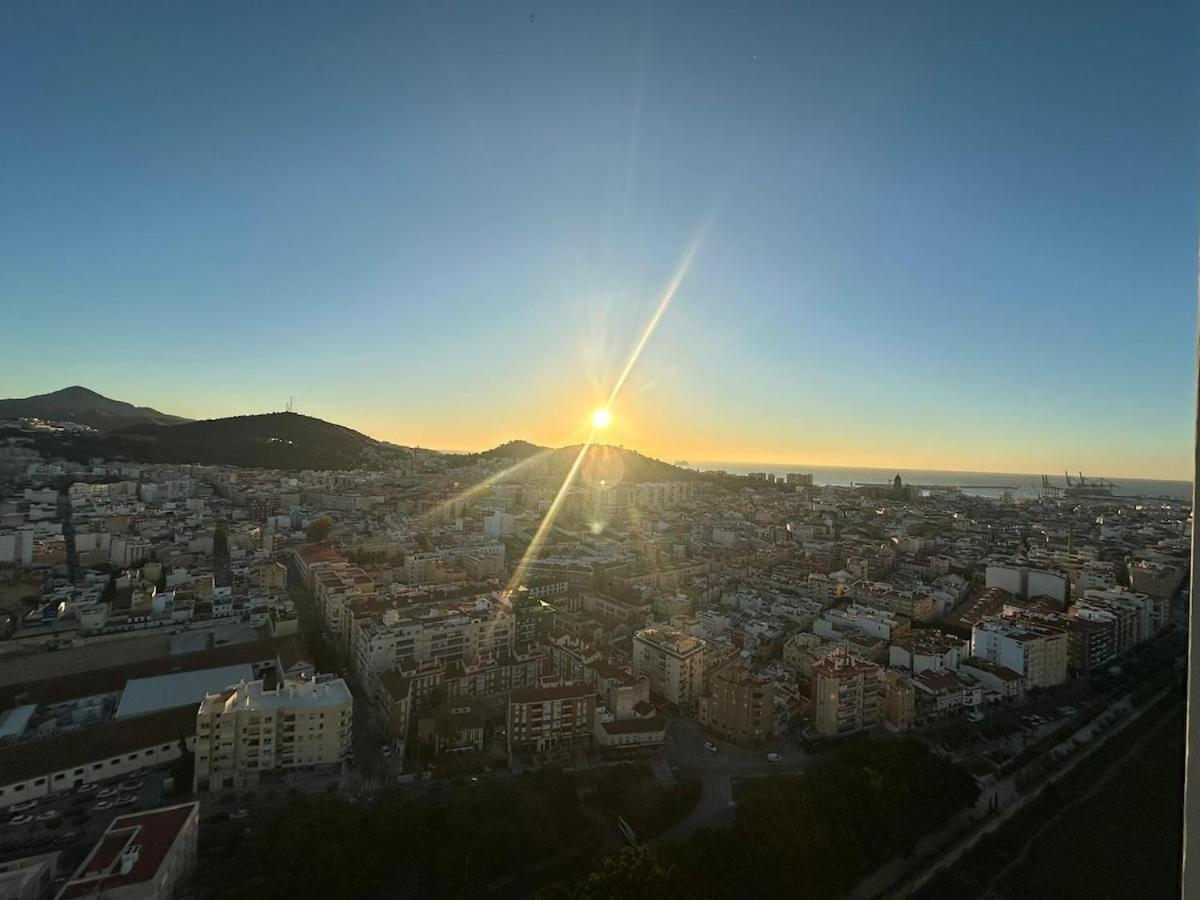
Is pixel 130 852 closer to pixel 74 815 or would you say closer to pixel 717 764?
pixel 74 815

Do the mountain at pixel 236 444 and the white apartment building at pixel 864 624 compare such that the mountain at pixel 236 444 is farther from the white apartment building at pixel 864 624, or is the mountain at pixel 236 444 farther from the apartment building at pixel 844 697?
the apartment building at pixel 844 697

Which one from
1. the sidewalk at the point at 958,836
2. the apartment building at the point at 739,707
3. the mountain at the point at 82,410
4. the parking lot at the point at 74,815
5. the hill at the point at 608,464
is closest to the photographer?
the parking lot at the point at 74,815

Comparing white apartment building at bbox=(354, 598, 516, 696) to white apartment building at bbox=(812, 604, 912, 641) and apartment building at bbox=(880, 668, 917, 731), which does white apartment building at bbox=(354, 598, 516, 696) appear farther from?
white apartment building at bbox=(812, 604, 912, 641)

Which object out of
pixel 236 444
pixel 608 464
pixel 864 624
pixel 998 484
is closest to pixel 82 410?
pixel 236 444

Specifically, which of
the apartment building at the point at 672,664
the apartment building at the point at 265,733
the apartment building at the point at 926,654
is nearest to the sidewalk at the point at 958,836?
the apartment building at the point at 926,654

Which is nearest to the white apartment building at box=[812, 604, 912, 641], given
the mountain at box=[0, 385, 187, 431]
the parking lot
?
the parking lot
